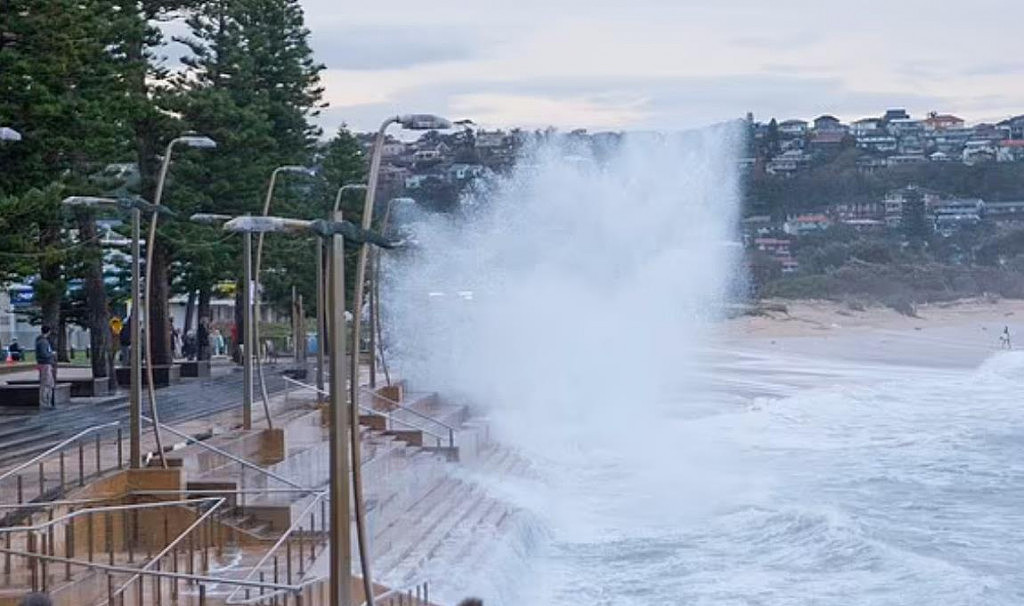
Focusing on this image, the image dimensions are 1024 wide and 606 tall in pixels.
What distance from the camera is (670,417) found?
49469 millimetres

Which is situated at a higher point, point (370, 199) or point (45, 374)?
point (370, 199)

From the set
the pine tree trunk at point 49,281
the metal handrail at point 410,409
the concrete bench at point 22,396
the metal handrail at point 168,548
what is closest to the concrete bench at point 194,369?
the pine tree trunk at point 49,281

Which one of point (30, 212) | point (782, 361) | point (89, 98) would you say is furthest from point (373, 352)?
point (782, 361)

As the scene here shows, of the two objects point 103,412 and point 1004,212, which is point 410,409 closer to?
point 103,412

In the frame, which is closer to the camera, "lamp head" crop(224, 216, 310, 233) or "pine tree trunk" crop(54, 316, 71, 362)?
"lamp head" crop(224, 216, 310, 233)

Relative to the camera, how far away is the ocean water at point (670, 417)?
25.6 meters

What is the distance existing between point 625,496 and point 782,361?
148 feet

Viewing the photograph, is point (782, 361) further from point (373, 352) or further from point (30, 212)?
point (30, 212)

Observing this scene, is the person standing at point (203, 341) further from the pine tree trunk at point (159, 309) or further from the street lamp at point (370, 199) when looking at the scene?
the street lamp at point (370, 199)

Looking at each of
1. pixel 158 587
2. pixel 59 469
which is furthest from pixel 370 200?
pixel 59 469

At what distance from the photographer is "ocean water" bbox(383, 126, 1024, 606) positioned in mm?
25594

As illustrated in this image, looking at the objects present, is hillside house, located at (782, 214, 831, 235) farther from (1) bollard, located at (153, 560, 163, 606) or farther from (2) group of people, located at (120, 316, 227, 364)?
(1) bollard, located at (153, 560, 163, 606)

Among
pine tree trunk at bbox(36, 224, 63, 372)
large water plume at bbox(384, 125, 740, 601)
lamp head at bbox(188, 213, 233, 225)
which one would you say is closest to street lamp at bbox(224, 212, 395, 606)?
lamp head at bbox(188, 213, 233, 225)

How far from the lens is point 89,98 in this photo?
32688 mm
